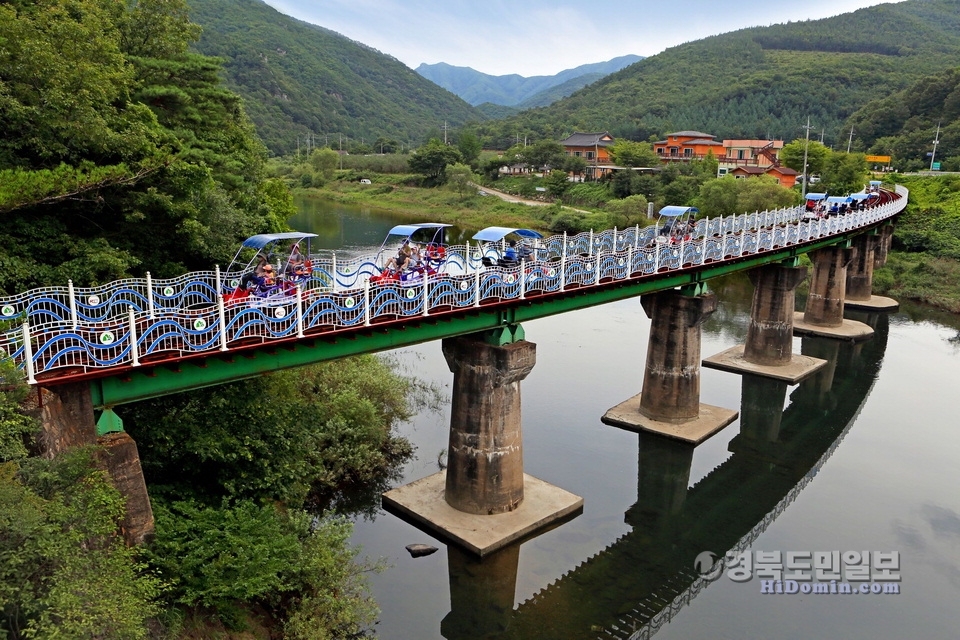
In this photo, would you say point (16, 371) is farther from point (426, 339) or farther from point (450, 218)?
point (450, 218)

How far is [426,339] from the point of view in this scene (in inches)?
680

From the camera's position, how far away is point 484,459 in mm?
19812

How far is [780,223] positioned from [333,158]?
98091 millimetres

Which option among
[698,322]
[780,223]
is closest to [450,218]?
[780,223]

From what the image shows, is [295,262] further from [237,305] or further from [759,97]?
[759,97]

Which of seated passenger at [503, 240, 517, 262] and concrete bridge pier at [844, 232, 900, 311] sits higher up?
seated passenger at [503, 240, 517, 262]

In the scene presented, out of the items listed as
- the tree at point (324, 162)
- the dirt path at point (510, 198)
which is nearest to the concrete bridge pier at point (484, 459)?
the dirt path at point (510, 198)

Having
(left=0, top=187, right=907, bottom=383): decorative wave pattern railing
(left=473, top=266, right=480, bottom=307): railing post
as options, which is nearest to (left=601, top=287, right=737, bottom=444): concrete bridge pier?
(left=0, top=187, right=907, bottom=383): decorative wave pattern railing

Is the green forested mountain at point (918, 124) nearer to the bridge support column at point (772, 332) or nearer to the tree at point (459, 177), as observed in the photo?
the tree at point (459, 177)

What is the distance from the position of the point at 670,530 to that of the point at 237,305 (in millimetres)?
15599

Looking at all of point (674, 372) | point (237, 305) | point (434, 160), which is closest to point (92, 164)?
point (237, 305)

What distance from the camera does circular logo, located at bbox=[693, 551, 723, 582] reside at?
64.8ft

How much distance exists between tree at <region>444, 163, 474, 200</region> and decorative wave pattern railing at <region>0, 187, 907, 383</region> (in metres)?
76.7

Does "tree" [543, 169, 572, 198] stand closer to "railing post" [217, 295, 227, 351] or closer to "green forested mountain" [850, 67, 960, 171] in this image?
"green forested mountain" [850, 67, 960, 171]
